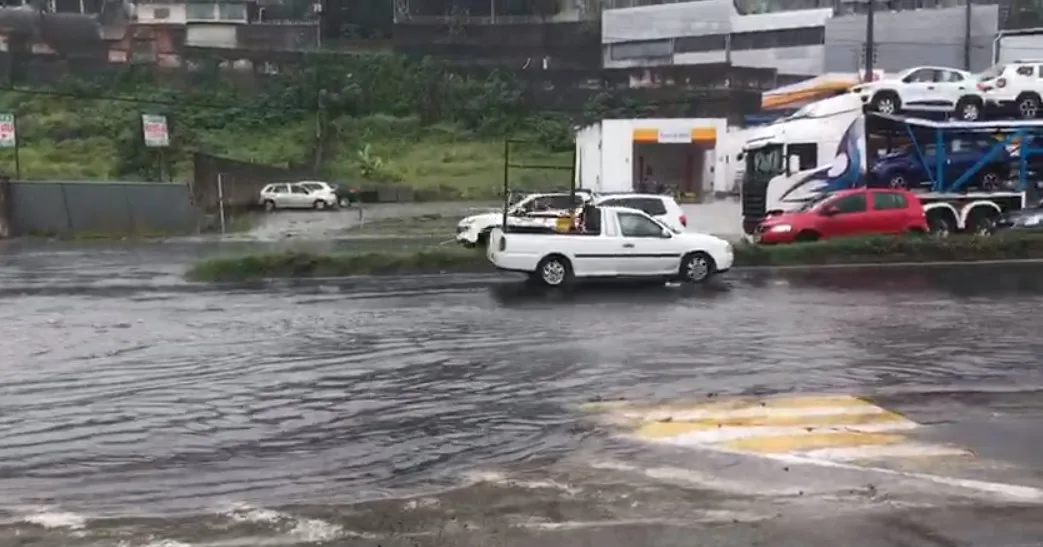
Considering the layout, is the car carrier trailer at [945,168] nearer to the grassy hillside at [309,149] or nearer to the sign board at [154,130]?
the grassy hillside at [309,149]

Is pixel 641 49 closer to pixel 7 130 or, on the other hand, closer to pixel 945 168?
pixel 7 130

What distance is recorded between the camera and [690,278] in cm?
2041

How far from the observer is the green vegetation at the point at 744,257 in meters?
22.0

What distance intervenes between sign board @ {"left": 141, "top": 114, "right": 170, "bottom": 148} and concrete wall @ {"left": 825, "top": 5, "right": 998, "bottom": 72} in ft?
125

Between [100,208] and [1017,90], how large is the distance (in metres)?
28.6

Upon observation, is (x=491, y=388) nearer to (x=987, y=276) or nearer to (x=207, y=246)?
(x=987, y=276)

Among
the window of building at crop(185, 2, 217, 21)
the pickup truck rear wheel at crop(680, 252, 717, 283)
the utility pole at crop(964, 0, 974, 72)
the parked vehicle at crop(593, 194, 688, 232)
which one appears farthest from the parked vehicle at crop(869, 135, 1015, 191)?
the window of building at crop(185, 2, 217, 21)

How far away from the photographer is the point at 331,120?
223 ft

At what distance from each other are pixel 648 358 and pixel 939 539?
646 cm

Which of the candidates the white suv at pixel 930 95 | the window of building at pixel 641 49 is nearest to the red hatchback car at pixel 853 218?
the white suv at pixel 930 95

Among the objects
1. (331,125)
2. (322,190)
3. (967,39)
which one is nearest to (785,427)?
(322,190)

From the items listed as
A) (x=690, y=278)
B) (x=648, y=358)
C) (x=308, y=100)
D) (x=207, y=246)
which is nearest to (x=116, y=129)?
(x=308, y=100)

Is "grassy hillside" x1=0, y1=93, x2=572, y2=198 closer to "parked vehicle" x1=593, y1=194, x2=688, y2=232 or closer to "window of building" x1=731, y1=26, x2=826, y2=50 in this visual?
"window of building" x1=731, y1=26, x2=826, y2=50

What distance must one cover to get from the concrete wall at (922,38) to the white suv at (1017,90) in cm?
2946
